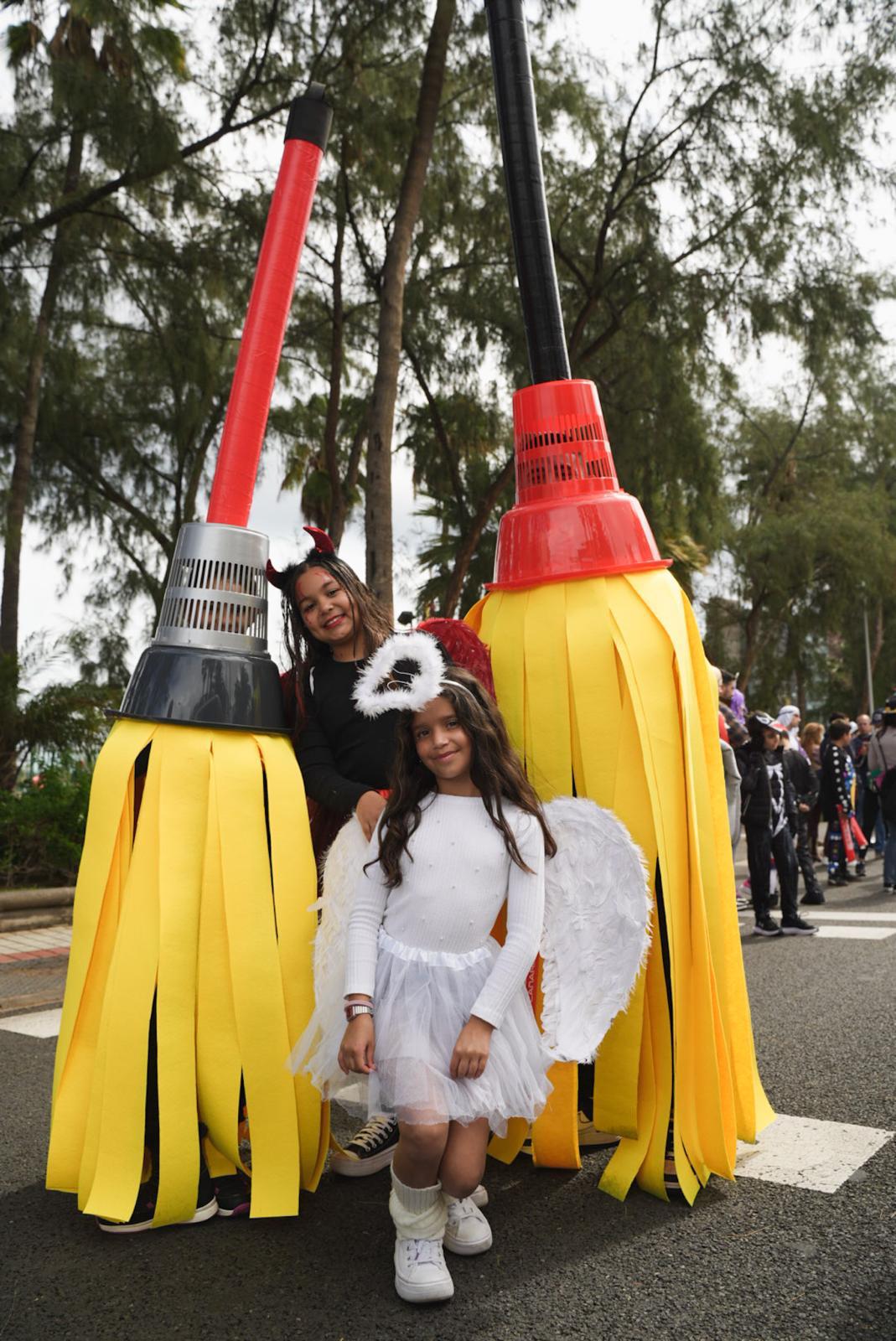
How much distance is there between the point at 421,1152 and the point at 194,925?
2.35 ft

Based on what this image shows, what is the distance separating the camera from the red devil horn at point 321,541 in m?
2.73

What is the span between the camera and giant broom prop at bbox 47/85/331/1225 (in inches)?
94.4

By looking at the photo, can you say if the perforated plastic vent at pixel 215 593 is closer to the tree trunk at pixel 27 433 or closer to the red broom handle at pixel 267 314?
the red broom handle at pixel 267 314

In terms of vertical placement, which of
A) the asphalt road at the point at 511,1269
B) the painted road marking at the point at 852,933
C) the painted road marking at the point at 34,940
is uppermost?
the painted road marking at the point at 34,940

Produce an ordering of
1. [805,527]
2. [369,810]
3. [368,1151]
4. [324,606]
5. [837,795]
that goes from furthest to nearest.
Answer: [805,527]
[837,795]
[368,1151]
[324,606]
[369,810]

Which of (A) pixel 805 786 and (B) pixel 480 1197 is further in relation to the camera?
(A) pixel 805 786

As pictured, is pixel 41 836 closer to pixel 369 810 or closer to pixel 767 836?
pixel 767 836

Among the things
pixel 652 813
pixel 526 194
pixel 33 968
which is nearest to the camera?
pixel 652 813

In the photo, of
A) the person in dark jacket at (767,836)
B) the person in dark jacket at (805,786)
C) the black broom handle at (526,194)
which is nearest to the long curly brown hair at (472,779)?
the black broom handle at (526,194)

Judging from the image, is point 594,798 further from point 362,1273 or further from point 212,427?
point 212,427

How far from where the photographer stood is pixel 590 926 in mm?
2359

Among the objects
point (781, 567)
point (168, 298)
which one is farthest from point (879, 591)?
point (168, 298)

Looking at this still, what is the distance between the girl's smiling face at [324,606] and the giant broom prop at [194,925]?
119 mm

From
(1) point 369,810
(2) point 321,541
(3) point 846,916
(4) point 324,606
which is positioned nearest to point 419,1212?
(1) point 369,810
